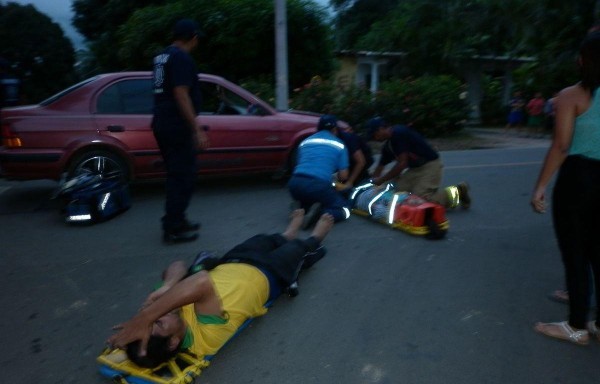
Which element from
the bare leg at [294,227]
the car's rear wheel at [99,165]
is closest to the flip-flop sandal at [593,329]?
the bare leg at [294,227]

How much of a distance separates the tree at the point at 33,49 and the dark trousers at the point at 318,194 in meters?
14.8

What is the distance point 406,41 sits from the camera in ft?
64.7

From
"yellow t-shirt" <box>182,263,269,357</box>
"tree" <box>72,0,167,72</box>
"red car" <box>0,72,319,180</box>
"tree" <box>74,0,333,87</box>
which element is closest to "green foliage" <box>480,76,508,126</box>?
"tree" <box>74,0,333,87</box>

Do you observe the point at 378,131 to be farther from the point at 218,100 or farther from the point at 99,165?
the point at 99,165

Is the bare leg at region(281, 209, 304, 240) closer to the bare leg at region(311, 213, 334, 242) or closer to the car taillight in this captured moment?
the bare leg at region(311, 213, 334, 242)

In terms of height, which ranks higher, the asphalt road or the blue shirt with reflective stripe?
the blue shirt with reflective stripe

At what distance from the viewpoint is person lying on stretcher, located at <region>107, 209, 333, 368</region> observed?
2991 millimetres

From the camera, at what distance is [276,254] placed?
4.06m

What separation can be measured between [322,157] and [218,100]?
2202 mm

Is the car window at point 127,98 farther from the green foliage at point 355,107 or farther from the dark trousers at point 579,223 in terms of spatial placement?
the green foliage at point 355,107

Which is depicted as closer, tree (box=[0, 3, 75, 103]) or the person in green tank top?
the person in green tank top

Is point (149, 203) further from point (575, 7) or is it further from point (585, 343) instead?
point (575, 7)

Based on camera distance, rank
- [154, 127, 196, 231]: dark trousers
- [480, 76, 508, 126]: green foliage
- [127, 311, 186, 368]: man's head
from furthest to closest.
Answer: [480, 76, 508, 126]: green foliage → [154, 127, 196, 231]: dark trousers → [127, 311, 186, 368]: man's head

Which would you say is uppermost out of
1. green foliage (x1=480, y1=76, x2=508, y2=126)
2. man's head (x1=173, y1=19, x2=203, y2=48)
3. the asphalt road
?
man's head (x1=173, y1=19, x2=203, y2=48)
